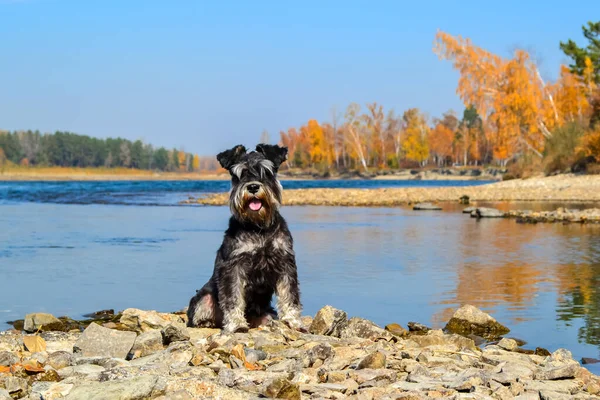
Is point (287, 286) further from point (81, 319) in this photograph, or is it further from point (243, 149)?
point (81, 319)

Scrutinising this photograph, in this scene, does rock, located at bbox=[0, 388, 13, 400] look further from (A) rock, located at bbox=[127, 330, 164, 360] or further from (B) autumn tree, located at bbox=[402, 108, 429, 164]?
(B) autumn tree, located at bbox=[402, 108, 429, 164]

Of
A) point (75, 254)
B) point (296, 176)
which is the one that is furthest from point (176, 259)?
point (296, 176)

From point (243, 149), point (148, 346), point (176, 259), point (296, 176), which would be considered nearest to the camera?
point (148, 346)

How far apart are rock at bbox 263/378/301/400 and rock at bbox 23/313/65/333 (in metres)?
4.12

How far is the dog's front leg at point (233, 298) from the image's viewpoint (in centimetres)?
739

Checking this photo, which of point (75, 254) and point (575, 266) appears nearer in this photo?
point (575, 266)

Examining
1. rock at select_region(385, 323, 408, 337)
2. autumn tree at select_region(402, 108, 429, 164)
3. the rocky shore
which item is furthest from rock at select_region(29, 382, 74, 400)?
autumn tree at select_region(402, 108, 429, 164)

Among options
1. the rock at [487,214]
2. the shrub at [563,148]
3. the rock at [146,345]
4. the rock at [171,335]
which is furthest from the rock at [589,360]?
the shrub at [563,148]

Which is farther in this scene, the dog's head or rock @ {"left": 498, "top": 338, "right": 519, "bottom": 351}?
rock @ {"left": 498, "top": 338, "right": 519, "bottom": 351}

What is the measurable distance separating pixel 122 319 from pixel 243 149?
264cm

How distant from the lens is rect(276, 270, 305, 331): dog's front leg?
24.5 ft

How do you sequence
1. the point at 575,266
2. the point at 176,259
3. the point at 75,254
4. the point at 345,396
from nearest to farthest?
the point at 345,396 < the point at 575,266 < the point at 176,259 < the point at 75,254

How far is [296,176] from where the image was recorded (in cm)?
15450

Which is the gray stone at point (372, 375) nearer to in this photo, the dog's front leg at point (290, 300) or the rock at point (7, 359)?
the dog's front leg at point (290, 300)
